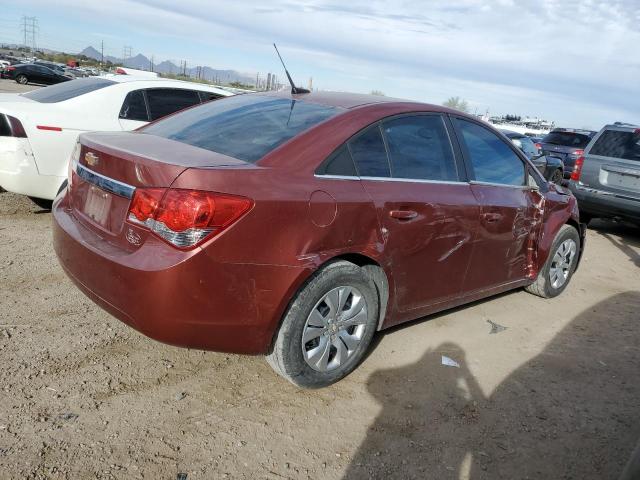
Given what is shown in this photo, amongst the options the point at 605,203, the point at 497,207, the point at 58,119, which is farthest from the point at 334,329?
the point at 605,203

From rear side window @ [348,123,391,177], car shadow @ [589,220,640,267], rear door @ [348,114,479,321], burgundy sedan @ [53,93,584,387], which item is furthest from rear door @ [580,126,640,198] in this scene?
rear side window @ [348,123,391,177]

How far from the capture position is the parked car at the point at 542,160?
1205cm

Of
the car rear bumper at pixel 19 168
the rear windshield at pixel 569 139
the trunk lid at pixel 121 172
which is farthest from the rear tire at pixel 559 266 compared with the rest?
the rear windshield at pixel 569 139

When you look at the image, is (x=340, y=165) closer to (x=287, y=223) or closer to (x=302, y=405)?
(x=287, y=223)

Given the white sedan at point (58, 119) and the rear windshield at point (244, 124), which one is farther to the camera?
the white sedan at point (58, 119)

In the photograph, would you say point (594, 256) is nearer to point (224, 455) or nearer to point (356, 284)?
point (356, 284)

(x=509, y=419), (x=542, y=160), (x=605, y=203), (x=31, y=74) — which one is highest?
(x=542, y=160)

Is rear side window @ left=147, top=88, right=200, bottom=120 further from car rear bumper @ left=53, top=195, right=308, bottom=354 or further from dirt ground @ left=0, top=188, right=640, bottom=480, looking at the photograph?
car rear bumper @ left=53, top=195, right=308, bottom=354

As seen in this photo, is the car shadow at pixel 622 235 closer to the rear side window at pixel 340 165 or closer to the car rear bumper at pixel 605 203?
the car rear bumper at pixel 605 203

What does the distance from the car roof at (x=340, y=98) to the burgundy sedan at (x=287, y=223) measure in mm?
19

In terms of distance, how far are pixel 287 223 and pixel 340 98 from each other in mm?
1332

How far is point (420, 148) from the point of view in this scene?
3576mm

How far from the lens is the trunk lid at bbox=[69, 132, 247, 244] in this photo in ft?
8.49

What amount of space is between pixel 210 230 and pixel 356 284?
3.17 ft
